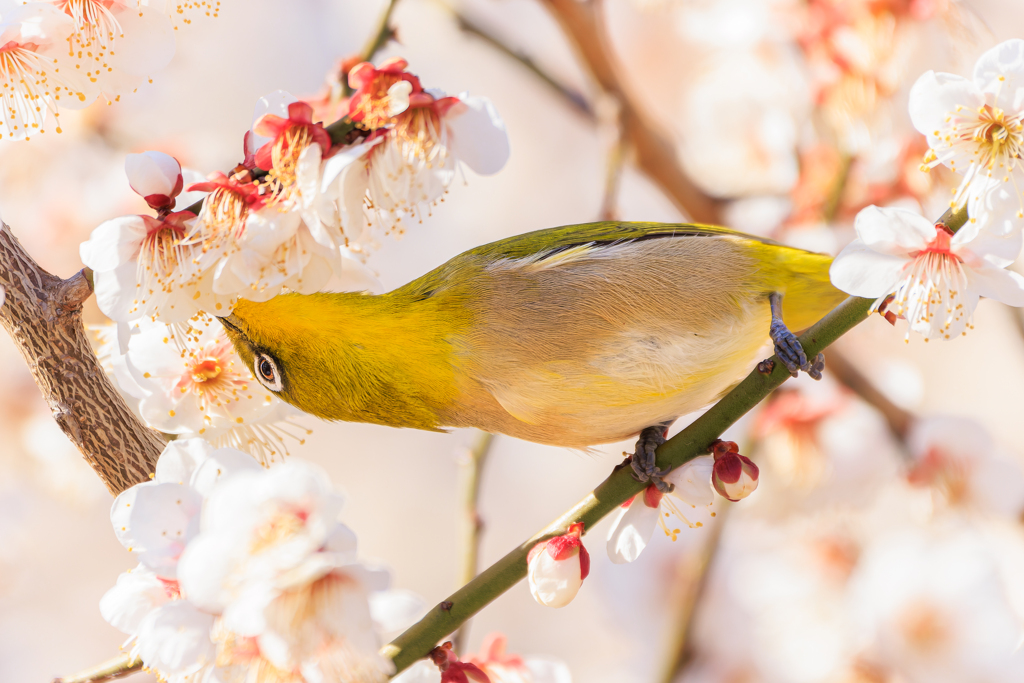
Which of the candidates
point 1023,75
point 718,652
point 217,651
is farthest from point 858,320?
point 718,652

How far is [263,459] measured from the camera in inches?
44.7

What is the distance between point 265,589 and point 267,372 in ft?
1.43

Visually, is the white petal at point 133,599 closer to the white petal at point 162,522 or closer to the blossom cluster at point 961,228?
the white petal at point 162,522

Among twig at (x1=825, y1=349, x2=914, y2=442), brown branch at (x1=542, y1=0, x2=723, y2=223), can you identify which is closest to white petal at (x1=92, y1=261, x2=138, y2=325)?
brown branch at (x1=542, y1=0, x2=723, y2=223)

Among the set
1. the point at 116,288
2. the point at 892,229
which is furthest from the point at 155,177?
the point at 892,229

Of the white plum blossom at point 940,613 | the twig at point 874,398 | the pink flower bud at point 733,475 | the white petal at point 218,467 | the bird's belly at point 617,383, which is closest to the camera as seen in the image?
the white petal at point 218,467

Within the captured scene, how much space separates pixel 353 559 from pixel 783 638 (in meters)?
1.55

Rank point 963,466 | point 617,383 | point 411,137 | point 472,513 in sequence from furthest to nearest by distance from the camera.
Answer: point 963,466
point 472,513
point 617,383
point 411,137

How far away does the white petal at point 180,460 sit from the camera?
33.1 inches

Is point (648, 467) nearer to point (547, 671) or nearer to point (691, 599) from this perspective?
point (547, 671)

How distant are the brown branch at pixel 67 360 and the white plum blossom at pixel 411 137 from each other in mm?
368

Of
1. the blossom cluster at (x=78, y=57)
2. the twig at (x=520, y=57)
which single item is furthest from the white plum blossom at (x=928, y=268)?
the twig at (x=520, y=57)

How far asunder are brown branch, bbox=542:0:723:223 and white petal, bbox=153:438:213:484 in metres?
1.36

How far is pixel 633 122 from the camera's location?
194 cm
